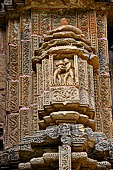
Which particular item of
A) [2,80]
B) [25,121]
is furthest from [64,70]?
[2,80]

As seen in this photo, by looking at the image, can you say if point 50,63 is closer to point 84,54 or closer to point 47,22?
point 84,54

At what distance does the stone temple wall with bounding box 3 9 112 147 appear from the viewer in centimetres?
754

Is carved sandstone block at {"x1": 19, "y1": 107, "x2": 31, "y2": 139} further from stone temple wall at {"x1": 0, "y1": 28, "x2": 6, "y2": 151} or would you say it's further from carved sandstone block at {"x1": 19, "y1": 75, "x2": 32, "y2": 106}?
stone temple wall at {"x1": 0, "y1": 28, "x2": 6, "y2": 151}

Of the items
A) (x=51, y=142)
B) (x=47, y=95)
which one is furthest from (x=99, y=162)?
(x=47, y=95)

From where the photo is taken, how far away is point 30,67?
791 cm

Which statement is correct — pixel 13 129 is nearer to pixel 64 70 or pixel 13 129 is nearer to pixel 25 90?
pixel 25 90

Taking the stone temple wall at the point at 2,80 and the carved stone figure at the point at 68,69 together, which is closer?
the carved stone figure at the point at 68,69

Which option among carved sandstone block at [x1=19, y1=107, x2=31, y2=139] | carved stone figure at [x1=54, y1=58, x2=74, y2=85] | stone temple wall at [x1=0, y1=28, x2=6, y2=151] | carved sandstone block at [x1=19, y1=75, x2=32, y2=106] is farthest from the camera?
stone temple wall at [x1=0, y1=28, x2=6, y2=151]

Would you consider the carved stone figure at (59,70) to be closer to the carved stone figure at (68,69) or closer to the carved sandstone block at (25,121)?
the carved stone figure at (68,69)

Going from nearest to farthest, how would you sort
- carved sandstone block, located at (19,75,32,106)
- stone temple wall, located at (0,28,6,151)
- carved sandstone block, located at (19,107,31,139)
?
carved sandstone block, located at (19,107,31,139), carved sandstone block, located at (19,75,32,106), stone temple wall, located at (0,28,6,151)

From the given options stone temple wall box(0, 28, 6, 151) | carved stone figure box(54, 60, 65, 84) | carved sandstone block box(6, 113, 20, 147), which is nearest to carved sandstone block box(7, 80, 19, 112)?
carved sandstone block box(6, 113, 20, 147)

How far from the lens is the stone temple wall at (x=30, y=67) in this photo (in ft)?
24.7

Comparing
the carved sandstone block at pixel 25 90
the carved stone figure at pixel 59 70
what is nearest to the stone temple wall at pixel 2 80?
the carved sandstone block at pixel 25 90

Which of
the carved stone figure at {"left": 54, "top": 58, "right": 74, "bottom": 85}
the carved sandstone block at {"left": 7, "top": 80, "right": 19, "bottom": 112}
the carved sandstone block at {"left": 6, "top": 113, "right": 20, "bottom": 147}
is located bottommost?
the carved sandstone block at {"left": 6, "top": 113, "right": 20, "bottom": 147}
